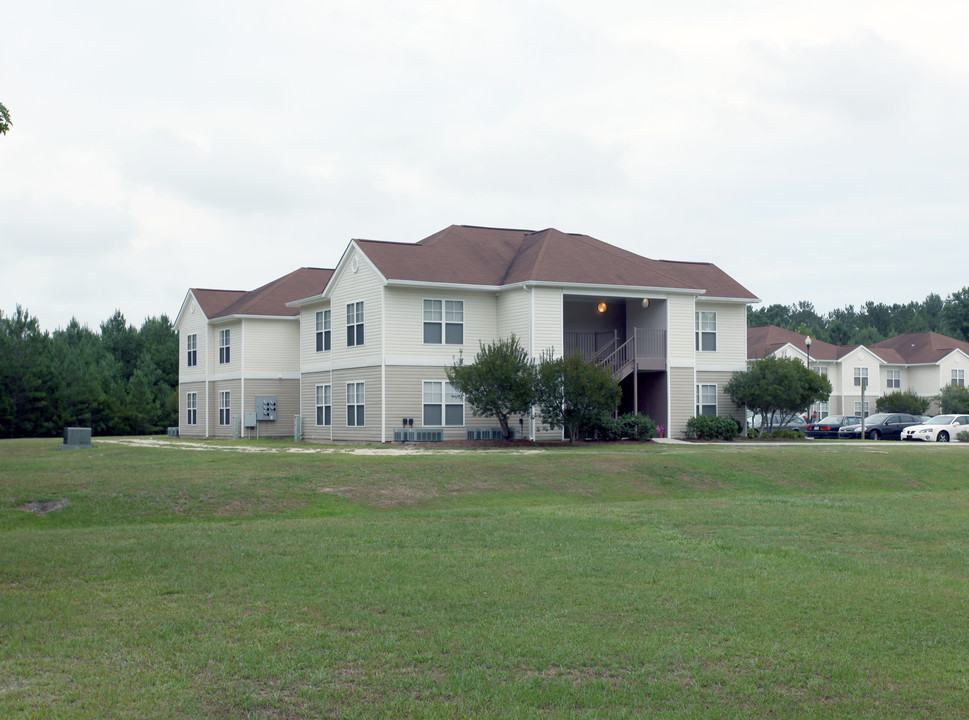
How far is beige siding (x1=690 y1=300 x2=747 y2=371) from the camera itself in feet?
131

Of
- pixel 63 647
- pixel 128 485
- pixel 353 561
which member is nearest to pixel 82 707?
pixel 63 647

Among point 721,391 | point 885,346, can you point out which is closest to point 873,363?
point 885,346

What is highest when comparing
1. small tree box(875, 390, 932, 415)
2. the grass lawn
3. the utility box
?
small tree box(875, 390, 932, 415)

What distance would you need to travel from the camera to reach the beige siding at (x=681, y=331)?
→ 1446 inches

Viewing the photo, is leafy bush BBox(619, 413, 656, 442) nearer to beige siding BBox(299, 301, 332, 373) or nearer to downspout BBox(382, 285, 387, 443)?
downspout BBox(382, 285, 387, 443)

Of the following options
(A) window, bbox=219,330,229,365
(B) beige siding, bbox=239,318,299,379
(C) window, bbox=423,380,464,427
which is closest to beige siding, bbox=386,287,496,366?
(C) window, bbox=423,380,464,427

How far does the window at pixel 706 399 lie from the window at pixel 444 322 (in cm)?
1082

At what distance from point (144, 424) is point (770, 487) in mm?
47500

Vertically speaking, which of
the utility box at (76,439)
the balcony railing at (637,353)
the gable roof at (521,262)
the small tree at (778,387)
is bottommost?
the utility box at (76,439)

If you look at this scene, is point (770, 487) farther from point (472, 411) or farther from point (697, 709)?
point (697, 709)

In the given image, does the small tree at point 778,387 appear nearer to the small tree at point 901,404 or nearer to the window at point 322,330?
the window at point 322,330

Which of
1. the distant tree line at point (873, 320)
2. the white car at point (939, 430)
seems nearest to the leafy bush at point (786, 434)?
the white car at point (939, 430)

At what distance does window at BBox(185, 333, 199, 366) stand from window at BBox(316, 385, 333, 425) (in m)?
11.1

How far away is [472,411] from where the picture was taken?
3359cm
